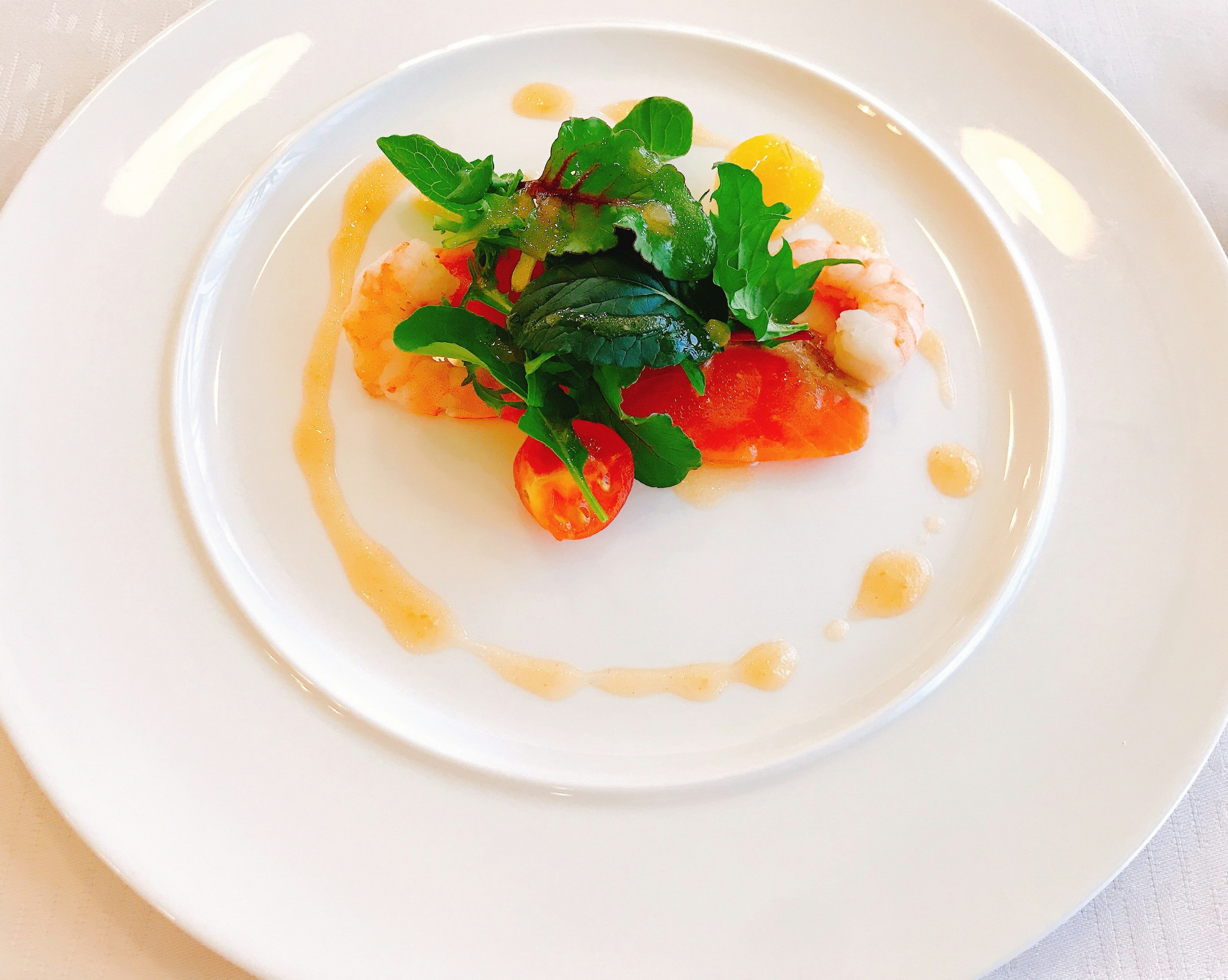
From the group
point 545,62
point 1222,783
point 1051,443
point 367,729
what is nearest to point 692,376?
point 1051,443

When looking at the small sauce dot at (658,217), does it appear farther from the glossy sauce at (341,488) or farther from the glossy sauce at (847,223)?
the glossy sauce at (341,488)

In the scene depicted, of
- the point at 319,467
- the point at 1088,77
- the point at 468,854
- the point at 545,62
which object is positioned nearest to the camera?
the point at 468,854

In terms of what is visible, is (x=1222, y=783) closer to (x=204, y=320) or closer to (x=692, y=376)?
(x=692, y=376)

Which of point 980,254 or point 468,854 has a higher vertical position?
point 980,254

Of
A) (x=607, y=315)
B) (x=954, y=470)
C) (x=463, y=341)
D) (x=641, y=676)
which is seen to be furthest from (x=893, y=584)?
(x=463, y=341)

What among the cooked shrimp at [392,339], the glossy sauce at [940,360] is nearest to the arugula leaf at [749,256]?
the glossy sauce at [940,360]

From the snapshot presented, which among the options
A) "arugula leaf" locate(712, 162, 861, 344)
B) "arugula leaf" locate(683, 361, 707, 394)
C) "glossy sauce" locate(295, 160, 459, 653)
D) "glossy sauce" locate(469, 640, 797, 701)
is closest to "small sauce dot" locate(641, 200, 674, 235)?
"arugula leaf" locate(712, 162, 861, 344)
